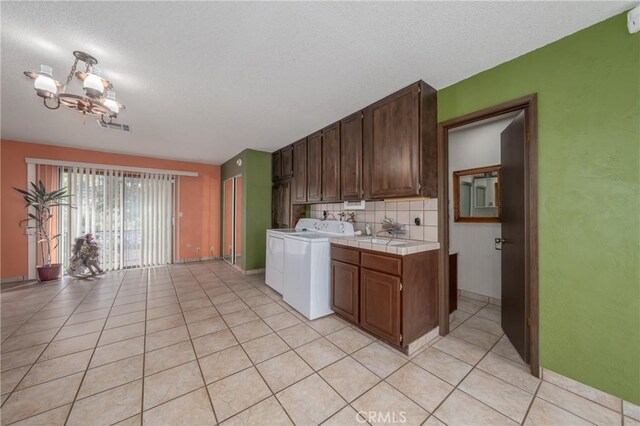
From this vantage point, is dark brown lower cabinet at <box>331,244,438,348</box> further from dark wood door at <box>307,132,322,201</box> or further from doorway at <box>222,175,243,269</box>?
doorway at <box>222,175,243,269</box>

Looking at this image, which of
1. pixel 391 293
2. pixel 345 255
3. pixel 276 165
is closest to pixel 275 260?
pixel 345 255

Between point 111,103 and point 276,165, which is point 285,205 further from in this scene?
point 111,103

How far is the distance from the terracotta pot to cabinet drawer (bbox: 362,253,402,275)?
553 centimetres

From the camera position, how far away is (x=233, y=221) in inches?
209

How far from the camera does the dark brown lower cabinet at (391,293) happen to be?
194 centimetres

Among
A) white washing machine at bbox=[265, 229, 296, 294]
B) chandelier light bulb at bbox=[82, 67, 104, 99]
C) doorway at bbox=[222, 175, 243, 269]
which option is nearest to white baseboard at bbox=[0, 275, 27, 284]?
doorway at bbox=[222, 175, 243, 269]

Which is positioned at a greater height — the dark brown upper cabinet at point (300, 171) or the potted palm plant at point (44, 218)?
the dark brown upper cabinet at point (300, 171)

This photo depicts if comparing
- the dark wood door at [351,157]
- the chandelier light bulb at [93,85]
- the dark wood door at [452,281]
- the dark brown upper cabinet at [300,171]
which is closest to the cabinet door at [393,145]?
the dark wood door at [351,157]

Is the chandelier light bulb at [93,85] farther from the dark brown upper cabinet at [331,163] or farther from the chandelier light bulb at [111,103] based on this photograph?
the dark brown upper cabinet at [331,163]

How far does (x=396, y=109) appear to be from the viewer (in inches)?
90.6

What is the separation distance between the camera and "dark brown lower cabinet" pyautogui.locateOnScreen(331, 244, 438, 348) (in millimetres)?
1942

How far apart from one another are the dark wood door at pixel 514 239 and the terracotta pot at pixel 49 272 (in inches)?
268

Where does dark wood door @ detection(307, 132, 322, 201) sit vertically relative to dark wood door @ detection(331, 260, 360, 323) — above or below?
above

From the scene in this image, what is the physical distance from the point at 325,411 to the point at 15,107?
4.65 meters
